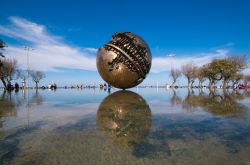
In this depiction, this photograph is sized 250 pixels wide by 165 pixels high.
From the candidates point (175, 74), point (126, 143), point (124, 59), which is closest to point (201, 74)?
point (175, 74)

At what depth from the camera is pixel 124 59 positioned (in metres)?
18.5

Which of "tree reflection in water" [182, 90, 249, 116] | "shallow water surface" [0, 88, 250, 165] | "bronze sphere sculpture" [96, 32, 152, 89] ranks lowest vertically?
"shallow water surface" [0, 88, 250, 165]

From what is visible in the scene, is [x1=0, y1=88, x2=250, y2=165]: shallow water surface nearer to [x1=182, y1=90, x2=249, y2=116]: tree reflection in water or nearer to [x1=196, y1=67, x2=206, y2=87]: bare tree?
[x1=182, y1=90, x2=249, y2=116]: tree reflection in water

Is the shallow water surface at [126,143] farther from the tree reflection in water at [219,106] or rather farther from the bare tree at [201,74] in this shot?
the bare tree at [201,74]

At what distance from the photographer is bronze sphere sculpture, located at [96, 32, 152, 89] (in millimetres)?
18656

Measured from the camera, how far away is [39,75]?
3041 inches

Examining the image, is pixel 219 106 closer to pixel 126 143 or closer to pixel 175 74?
pixel 126 143

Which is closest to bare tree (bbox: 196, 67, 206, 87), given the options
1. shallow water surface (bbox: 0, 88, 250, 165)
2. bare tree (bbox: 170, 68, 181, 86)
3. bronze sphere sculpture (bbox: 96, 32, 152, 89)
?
bare tree (bbox: 170, 68, 181, 86)

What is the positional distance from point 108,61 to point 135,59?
223 centimetres

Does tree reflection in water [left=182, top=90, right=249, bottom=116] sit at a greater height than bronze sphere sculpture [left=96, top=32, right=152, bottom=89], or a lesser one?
lesser

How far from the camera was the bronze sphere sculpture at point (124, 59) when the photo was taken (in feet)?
61.2

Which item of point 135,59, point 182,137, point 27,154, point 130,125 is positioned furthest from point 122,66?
point 27,154

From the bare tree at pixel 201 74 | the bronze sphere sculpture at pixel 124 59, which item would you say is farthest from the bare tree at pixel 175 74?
the bronze sphere sculpture at pixel 124 59

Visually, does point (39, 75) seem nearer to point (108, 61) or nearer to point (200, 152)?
point (108, 61)
